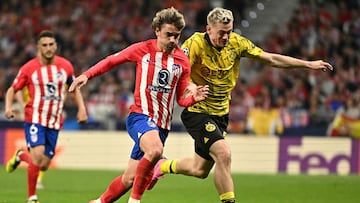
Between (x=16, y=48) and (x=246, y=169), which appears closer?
(x=246, y=169)

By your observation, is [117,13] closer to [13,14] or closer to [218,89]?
[13,14]

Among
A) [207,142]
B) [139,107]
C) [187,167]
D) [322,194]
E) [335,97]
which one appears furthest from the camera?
[335,97]

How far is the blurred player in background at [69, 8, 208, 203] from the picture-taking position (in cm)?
888

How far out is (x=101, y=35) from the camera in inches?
990

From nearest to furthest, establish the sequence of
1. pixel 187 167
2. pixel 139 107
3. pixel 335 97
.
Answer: pixel 139 107, pixel 187 167, pixel 335 97

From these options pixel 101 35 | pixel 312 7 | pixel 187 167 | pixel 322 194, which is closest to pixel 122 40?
pixel 101 35

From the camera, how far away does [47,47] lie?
39.4ft

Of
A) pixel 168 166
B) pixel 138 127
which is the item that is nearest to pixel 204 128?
pixel 138 127

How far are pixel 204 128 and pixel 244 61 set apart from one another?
567 inches

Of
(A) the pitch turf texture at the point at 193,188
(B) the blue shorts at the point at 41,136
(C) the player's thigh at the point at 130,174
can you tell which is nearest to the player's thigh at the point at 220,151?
(C) the player's thigh at the point at 130,174

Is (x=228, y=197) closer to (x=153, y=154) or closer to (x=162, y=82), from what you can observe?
(x=153, y=154)

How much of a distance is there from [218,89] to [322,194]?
4.34m

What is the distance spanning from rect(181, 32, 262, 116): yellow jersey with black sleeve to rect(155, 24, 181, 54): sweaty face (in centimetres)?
58

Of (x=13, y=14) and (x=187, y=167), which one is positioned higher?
(x=13, y=14)
